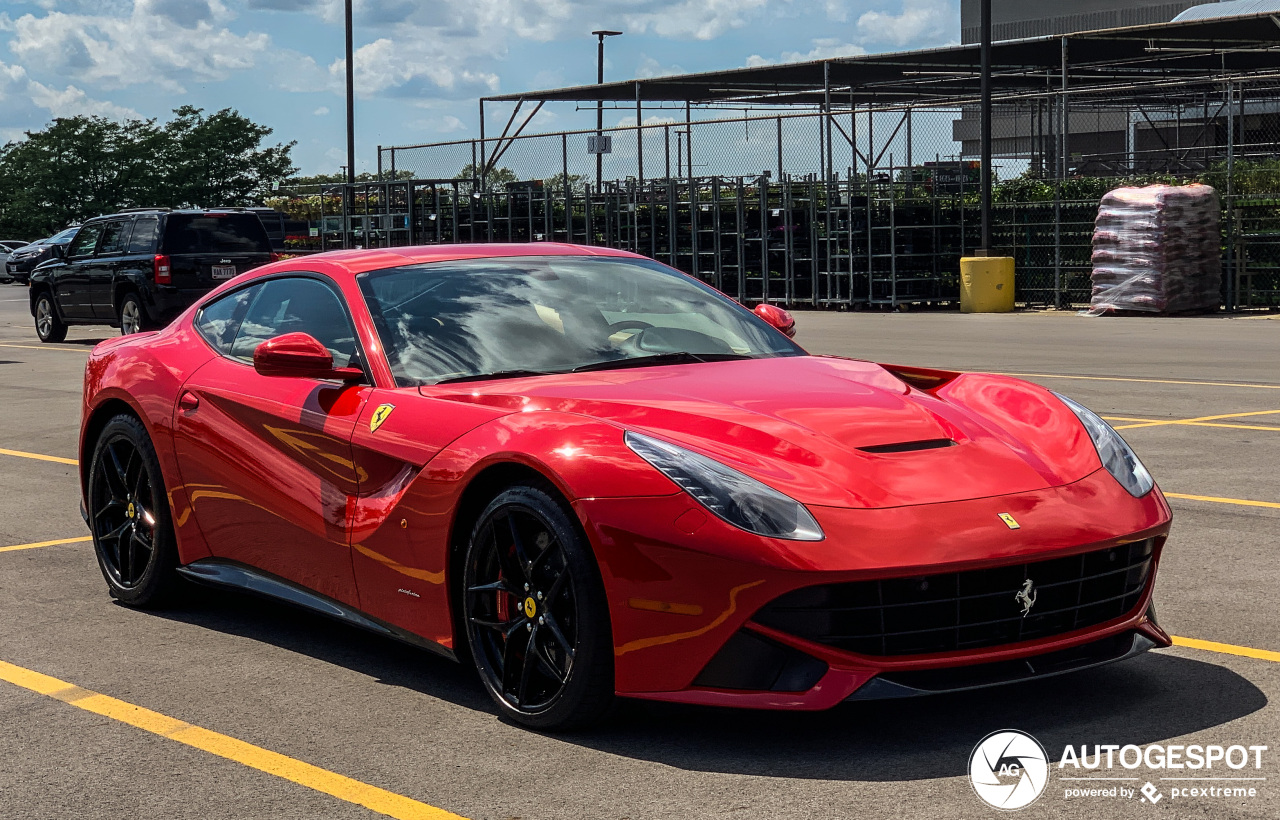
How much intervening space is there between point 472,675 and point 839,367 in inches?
61.1

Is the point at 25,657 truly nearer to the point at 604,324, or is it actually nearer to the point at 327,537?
the point at 327,537

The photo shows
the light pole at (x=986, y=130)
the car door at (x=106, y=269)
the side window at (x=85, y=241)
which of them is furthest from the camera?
the light pole at (x=986, y=130)

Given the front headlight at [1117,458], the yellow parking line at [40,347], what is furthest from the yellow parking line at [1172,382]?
the yellow parking line at [40,347]

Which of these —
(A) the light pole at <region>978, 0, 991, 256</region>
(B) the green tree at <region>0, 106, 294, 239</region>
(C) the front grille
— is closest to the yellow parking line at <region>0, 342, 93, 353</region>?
(A) the light pole at <region>978, 0, 991, 256</region>

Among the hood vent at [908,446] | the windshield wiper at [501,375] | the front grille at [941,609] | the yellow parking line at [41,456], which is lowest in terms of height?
the yellow parking line at [41,456]

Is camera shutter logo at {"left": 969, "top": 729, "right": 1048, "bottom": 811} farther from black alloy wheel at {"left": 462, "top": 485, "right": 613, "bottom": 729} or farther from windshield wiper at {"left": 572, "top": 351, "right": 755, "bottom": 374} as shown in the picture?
windshield wiper at {"left": 572, "top": 351, "right": 755, "bottom": 374}

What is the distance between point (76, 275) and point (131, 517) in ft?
59.5

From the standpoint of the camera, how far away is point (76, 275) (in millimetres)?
23266

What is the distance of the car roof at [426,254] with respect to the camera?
5.71 m

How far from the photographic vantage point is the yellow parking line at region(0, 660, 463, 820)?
13.0 ft

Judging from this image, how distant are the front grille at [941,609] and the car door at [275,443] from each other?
1683 millimetres

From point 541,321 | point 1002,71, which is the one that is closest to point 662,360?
point 541,321

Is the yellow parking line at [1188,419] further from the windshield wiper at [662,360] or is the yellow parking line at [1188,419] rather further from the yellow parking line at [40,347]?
the yellow parking line at [40,347]

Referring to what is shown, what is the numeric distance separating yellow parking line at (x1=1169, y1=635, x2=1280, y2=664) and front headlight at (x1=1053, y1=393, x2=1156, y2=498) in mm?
745
